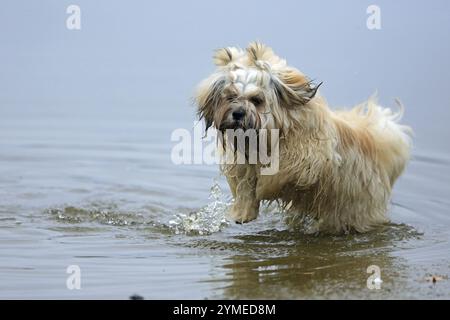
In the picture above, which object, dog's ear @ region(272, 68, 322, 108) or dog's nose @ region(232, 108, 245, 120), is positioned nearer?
dog's nose @ region(232, 108, 245, 120)

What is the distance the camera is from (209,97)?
6930 millimetres

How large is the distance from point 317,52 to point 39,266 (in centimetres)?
721

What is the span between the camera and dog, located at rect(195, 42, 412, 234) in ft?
22.4

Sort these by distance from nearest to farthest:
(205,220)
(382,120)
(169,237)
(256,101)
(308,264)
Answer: (308,264) < (256,101) < (169,237) < (205,220) < (382,120)

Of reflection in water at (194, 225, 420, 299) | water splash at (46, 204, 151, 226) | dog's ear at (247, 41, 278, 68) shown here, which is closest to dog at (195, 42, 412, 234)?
dog's ear at (247, 41, 278, 68)

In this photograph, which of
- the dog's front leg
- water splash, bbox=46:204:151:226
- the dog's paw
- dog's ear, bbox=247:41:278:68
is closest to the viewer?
dog's ear, bbox=247:41:278:68

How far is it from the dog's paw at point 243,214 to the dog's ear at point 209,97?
79 centimetres

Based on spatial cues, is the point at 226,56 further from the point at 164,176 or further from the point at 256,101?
the point at 164,176

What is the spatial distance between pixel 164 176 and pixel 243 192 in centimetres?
254

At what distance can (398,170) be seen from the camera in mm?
8062

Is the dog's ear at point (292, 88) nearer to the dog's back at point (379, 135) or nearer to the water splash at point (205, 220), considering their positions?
the dog's back at point (379, 135)

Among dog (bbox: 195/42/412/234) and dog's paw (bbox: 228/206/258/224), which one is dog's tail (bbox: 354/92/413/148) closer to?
dog (bbox: 195/42/412/234)

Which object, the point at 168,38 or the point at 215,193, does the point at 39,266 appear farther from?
the point at 168,38

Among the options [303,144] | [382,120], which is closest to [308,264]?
[303,144]
